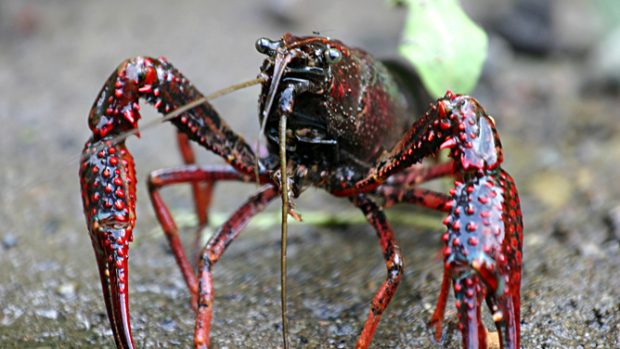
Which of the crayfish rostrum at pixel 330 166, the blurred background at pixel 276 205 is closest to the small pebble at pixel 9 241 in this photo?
the blurred background at pixel 276 205

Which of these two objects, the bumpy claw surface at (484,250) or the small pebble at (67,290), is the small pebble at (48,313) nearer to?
the small pebble at (67,290)

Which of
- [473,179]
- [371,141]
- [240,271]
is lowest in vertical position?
[473,179]

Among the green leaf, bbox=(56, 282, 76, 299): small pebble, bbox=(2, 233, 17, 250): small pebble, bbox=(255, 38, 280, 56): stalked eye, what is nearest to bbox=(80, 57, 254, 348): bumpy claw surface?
bbox=(255, 38, 280, 56): stalked eye

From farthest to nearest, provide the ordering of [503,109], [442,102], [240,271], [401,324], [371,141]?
[503,109] → [240,271] → [371,141] → [401,324] → [442,102]

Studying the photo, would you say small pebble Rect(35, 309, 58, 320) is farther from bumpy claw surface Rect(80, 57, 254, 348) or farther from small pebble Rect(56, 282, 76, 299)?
bumpy claw surface Rect(80, 57, 254, 348)

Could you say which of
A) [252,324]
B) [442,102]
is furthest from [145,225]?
[442,102]

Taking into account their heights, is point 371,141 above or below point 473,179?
above

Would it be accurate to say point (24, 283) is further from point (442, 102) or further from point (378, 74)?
point (442, 102)
